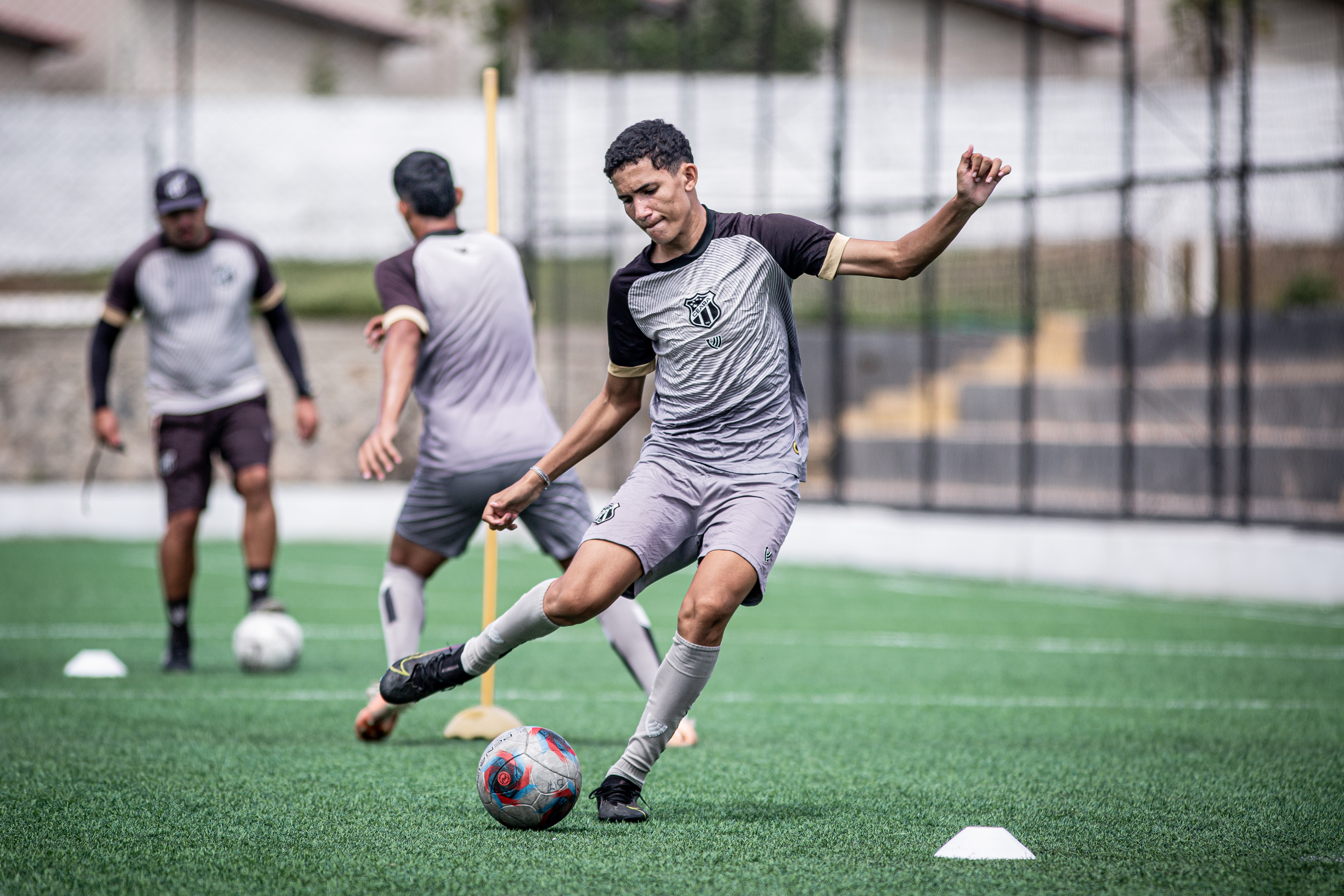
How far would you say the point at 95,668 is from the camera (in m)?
7.13

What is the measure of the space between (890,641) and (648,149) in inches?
207

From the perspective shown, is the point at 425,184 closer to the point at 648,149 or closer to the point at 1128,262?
the point at 648,149

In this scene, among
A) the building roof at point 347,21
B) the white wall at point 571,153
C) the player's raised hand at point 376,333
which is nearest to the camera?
the player's raised hand at point 376,333

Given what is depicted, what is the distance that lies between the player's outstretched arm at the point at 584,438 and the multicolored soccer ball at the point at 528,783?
26.9 inches

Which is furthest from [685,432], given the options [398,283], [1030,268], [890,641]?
[1030,268]

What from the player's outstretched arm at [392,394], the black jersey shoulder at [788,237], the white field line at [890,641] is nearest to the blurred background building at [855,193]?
the white field line at [890,641]

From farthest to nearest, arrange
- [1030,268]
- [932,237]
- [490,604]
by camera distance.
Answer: [1030,268], [490,604], [932,237]

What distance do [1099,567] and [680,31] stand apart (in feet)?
22.5

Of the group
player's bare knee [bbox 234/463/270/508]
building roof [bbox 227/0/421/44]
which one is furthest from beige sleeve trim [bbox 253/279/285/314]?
building roof [bbox 227/0/421/44]

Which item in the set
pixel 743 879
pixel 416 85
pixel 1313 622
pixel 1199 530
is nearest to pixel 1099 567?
pixel 1199 530

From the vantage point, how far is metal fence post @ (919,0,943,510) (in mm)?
13789

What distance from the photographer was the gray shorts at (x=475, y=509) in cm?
541

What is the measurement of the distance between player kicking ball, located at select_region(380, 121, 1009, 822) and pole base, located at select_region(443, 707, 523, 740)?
1.23 metres

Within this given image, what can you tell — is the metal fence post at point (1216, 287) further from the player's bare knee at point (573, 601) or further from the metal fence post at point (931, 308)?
the player's bare knee at point (573, 601)
